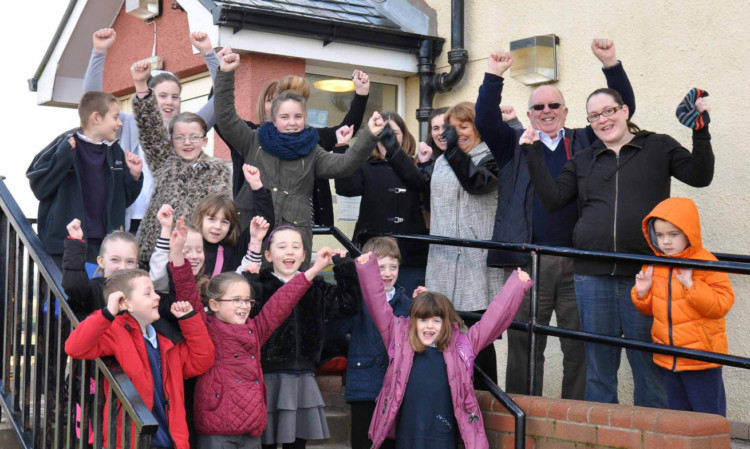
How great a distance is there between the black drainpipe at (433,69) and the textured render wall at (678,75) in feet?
1.14

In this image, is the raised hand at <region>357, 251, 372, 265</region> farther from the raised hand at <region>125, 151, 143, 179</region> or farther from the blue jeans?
the raised hand at <region>125, 151, 143, 179</region>

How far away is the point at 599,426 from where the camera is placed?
12.9 feet

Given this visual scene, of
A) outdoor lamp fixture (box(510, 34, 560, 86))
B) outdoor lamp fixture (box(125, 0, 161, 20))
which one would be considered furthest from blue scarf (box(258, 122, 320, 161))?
outdoor lamp fixture (box(125, 0, 161, 20))

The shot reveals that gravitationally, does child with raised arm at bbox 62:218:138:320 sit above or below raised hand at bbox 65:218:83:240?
below

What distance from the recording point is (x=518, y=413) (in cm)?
414

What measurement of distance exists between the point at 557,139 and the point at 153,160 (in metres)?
2.28

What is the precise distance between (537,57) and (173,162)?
10.5 ft

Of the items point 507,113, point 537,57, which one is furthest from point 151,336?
point 537,57

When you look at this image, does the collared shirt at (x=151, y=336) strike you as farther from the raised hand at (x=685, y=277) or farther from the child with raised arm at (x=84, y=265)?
the raised hand at (x=685, y=277)

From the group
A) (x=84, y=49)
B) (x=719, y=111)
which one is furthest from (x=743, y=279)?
(x=84, y=49)

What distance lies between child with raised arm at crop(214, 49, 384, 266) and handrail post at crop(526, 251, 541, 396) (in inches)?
43.5

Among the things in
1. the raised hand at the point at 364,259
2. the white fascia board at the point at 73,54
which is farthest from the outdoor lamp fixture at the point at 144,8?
the raised hand at the point at 364,259

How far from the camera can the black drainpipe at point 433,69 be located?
7793 mm

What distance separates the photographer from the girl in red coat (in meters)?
3.95
